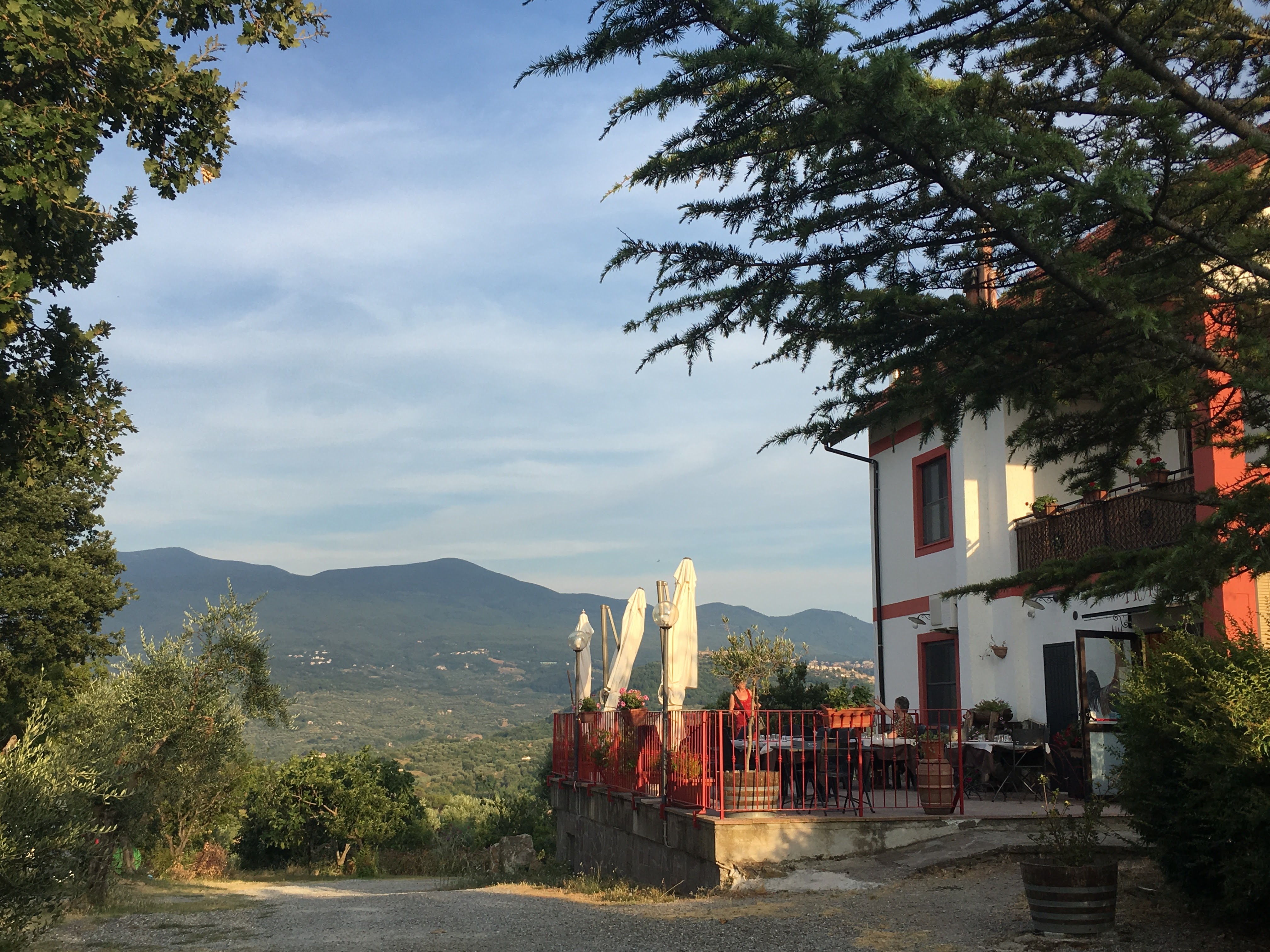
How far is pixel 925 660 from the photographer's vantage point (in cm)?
1753

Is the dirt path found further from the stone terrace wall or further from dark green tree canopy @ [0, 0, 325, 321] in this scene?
dark green tree canopy @ [0, 0, 325, 321]

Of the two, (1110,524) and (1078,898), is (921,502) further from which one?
(1078,898)

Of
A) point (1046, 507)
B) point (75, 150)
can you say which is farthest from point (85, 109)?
point (1046, 507)

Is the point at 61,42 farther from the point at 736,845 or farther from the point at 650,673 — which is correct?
the point at 650,673

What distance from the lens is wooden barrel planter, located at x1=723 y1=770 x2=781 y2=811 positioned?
10094mm

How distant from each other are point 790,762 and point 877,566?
9657 mm

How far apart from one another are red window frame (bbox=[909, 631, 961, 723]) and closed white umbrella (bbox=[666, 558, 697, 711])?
14.5 ft

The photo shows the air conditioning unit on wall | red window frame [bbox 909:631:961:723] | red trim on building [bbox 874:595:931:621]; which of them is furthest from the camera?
red trim on building [bbox 874:595:931:621]

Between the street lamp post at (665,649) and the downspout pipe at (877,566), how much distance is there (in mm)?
6724

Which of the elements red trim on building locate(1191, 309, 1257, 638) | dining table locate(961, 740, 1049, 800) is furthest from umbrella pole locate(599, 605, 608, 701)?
red trim on building locate(1191, 309, 1257, 638)

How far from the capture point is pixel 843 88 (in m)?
4.91

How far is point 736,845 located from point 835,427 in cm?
452

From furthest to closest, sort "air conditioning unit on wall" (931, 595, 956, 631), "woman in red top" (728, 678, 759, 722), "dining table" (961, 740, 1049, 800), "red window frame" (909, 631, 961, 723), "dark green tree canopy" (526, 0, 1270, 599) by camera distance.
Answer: "air conditioning unit on wall" (931, 595, 956, 631) < "red window frame" (909, 631, 961, 723) < "dining table" (961, 740, 1049, 800) < "woman in red top" (728, 678, 759, 722) < "dark green tree canopy" (526, 0, 1270, 599)

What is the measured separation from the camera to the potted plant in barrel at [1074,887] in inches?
253
